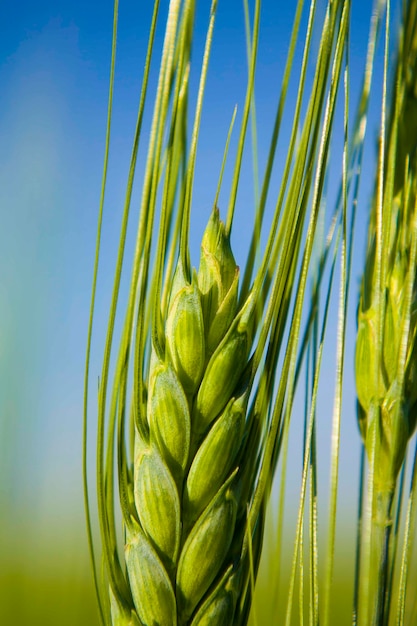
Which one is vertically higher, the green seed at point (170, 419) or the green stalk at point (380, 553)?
the green seed at point (170, 419)

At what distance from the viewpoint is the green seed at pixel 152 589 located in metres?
0.64

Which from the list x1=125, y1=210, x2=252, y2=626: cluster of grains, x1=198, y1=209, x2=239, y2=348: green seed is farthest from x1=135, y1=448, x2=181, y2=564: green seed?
x1=198, y1=209, x2=239, y2=348: green seed

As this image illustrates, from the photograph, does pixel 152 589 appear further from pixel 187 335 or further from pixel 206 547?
pixel 187 335

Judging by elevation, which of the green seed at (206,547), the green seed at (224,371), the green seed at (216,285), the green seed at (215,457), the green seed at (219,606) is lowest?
the green seed at (219,606)

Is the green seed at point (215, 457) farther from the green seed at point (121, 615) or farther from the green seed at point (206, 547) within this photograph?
the green seed at point (121, 615)

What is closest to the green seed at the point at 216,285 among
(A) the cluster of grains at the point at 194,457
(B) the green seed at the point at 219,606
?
(A) the cluster of grains at the point at 194,457

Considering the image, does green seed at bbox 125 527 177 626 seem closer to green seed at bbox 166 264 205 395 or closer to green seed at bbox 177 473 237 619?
green seed at bbox 177 473 237 619

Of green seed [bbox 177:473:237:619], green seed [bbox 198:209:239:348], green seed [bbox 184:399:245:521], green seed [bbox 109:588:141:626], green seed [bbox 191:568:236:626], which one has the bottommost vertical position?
green seed [bbox 109:588:141:626]

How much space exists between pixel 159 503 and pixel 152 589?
0.27 feet

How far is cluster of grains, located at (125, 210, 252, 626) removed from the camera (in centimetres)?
65

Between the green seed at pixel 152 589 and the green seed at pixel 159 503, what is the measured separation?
15 millimetres

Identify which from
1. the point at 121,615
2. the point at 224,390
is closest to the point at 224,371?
the point at 224,390

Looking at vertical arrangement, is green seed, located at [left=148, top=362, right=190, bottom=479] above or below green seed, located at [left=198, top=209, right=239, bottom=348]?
below

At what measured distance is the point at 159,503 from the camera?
648 mm
